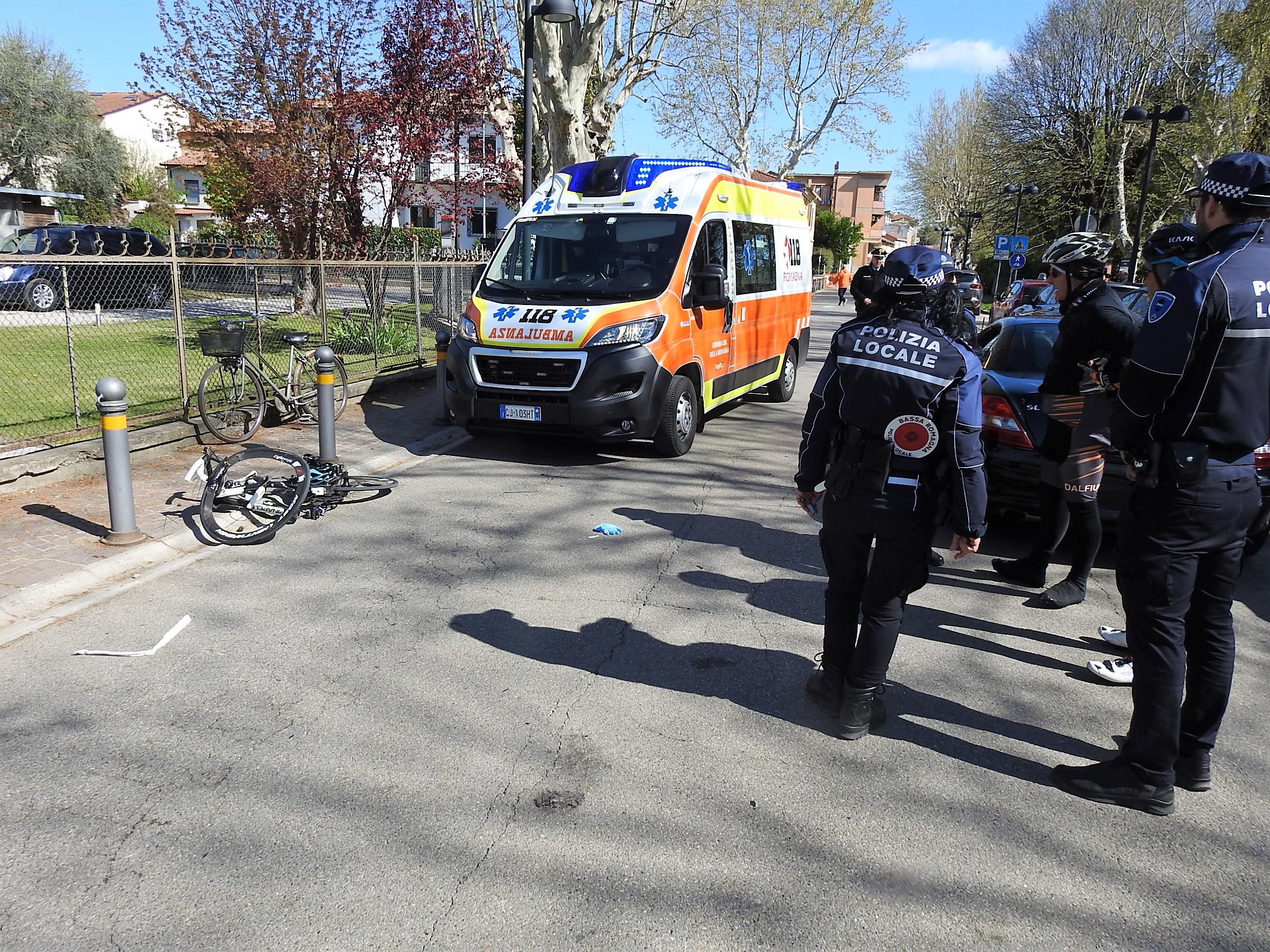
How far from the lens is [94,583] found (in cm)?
505

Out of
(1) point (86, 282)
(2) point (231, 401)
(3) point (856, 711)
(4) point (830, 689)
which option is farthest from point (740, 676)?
(1) point (86, 282)

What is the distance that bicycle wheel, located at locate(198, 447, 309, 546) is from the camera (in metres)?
5.91

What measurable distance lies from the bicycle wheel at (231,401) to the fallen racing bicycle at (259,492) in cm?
182

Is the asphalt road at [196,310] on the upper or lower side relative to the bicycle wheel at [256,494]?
upper

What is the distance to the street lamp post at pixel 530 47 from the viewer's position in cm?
1151

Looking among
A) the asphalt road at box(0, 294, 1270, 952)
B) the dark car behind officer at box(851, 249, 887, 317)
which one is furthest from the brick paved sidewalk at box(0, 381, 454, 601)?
the dark car behind officer at box(851, 249, 887, 317)

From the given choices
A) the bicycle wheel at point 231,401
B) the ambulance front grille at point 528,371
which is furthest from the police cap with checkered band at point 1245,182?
the bicycle wheel at point 231,401

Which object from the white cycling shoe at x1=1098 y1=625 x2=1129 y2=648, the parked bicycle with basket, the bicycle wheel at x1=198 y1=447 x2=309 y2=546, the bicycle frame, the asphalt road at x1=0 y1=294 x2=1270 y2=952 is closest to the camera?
the asphalt road at x1=0 y1=294 x2=1270 y2=952

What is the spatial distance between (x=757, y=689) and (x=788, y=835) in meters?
1.05

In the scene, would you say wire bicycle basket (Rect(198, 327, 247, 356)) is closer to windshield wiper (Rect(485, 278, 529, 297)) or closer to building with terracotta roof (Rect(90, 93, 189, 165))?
windshield wiper (Rect(485, 278, 529, 297))

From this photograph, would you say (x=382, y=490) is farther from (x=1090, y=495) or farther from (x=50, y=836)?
(x=1090, y=495)

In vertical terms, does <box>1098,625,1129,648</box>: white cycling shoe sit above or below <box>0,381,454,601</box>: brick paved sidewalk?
below

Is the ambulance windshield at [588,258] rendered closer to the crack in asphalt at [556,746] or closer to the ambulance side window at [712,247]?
the ambulance side window at [712,247]

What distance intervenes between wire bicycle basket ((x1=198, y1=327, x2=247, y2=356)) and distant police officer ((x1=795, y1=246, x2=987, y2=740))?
6.18 metres
